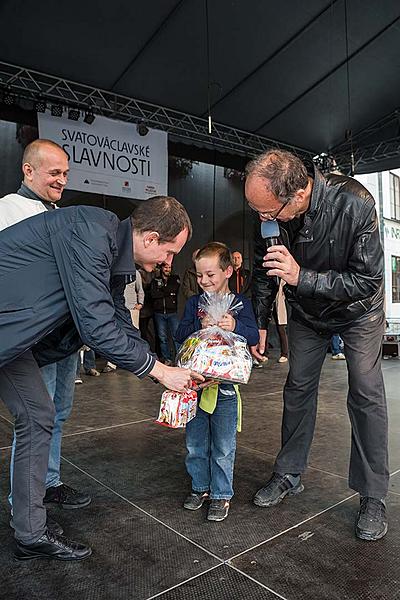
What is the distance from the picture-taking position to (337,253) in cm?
207

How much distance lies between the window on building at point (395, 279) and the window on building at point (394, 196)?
1413 millimetres

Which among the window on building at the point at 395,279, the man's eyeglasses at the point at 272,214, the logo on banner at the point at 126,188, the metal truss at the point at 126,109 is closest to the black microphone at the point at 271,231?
the man's eyeglasses at the point at 272,214

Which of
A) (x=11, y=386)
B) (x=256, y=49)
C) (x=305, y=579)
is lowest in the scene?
(x=305, y=579)

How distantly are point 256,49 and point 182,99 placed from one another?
3.87 feet

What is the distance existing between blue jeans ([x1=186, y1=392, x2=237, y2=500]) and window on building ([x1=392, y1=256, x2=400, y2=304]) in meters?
10.4

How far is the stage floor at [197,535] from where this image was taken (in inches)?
63.4

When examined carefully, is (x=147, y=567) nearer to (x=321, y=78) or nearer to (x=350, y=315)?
(x=350, y=315)

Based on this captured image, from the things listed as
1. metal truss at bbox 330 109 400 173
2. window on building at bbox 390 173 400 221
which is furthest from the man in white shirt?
window on building at bbox 390 173 400 221

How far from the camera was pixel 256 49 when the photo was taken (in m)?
5.95

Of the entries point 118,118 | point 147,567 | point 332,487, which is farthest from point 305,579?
point 118,118

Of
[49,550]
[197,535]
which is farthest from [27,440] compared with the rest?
[197,535]

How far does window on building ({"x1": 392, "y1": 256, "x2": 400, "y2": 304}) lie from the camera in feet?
38.4

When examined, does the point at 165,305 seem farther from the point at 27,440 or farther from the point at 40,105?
the point at 27,440

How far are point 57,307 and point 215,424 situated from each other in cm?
96
